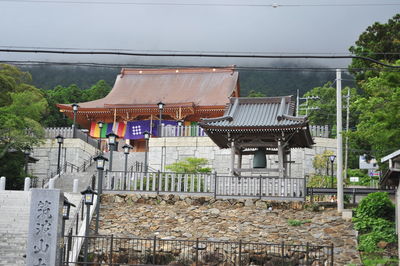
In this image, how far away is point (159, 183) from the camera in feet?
82.8

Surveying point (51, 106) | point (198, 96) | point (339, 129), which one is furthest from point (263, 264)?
point (51, 106)

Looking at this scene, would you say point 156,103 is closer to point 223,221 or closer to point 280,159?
point 280,159

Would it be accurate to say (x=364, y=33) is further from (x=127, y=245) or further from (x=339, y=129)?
(x=127, y=245)

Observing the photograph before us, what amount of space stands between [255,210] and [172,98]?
77.3 ft

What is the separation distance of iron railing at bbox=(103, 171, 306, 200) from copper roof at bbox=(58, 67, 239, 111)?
17.3 m

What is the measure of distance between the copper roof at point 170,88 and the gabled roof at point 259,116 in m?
15.7

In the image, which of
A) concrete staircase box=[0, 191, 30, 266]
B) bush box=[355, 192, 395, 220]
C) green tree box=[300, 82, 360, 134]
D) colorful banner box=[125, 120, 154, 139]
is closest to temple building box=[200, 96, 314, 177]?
bush box=[355, 192, 395, 220]

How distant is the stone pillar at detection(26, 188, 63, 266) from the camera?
1574 cm

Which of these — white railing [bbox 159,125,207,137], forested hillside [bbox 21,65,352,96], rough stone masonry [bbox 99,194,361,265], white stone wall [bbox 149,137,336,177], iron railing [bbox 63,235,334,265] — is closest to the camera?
iron railing [bbox 63,235,334,265]

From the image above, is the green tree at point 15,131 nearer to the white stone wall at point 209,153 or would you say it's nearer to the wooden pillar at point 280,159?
the white stone wall at point 209,153

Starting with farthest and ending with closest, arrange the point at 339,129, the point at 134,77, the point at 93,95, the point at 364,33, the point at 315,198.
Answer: the point at 93,95 < the point at 134,77 < the point at 364,33 < the point at 315,198 < the point at 339,129

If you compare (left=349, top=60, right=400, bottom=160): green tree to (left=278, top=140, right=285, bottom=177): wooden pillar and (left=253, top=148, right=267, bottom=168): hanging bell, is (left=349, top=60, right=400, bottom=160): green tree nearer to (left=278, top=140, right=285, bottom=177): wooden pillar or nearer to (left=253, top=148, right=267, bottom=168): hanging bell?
(left=278, top=140, right=285, bottom=177): wooden pillar

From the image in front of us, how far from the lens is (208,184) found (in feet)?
82.5

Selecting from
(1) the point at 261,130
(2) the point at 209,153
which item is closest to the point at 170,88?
(2) the point at 209,153
